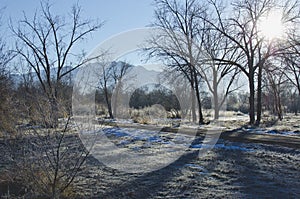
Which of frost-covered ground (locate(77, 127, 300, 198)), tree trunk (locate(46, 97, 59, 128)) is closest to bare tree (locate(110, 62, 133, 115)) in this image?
frost-covered ground (locate(77, 127, 300, 198))

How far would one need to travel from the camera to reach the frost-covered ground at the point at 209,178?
5.49m

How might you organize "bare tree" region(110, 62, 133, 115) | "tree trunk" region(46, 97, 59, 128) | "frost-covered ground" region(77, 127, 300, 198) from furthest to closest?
"bare tree" region(110, 62, 133, 115) < "frost-covered ground" region(77, 127, 300, 198) < "tree trunk" region(46, 97, 59, 128)

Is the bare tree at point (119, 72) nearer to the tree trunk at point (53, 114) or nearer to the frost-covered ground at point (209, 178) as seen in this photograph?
the frost-covered ground at point (209, 178)

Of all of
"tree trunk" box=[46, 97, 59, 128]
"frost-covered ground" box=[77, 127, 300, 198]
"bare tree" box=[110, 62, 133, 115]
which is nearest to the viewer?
"tree trunk" box=[46, 97, 59, 128]

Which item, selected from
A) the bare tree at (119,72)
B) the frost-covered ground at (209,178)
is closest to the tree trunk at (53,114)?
the frost-covered ground at (209,178)

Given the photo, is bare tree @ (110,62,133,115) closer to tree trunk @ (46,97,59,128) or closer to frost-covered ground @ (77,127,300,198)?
frost-covered ground @ (77,127,300,198)

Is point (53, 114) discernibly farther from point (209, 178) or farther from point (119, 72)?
point (119, 72)

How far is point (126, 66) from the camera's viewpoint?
5188cm

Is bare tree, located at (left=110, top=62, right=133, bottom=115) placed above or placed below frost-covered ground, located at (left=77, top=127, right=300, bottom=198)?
above

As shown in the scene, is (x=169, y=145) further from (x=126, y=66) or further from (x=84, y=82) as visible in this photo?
(x=126, y=66)

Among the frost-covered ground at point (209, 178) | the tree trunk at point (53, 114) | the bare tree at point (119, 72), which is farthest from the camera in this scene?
the bare tree at point (119, 72)

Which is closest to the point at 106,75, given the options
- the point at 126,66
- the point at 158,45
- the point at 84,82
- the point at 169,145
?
the point at 126,66

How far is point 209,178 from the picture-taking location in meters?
6.45

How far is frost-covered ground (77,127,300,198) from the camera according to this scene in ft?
18.0
